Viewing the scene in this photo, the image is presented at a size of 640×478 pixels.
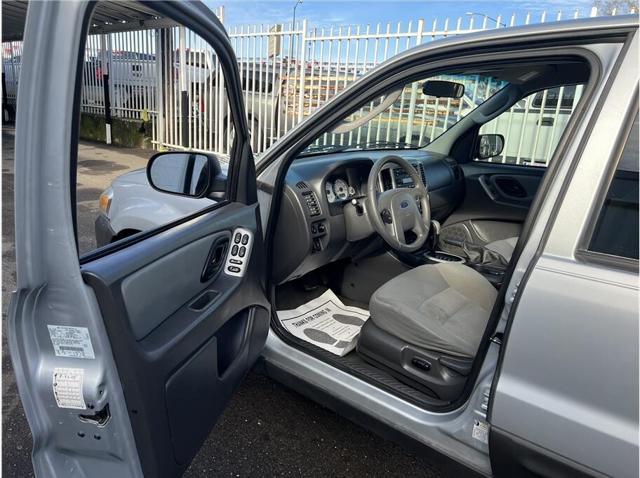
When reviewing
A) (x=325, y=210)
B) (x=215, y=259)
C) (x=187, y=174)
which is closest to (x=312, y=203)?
(x=325, y=210)

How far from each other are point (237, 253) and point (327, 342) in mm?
766

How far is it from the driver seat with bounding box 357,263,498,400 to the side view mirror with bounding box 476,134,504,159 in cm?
184

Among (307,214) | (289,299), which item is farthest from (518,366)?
(289,299)

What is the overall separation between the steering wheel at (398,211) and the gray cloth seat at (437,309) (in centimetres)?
29

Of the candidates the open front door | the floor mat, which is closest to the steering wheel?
the floor mat

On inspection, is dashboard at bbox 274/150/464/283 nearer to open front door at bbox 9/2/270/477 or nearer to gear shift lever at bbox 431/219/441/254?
gear shift lever at bbox 431/219/441/254

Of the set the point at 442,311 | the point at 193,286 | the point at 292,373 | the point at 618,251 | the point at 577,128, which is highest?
the point at 577,128

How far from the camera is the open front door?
93 cm

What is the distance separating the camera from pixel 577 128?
1256 mm

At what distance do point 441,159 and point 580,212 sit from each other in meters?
2.27

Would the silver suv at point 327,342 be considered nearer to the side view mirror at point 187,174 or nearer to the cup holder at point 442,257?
the side view mirror at point 187,174

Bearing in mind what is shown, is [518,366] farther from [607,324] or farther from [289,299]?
[289,299]

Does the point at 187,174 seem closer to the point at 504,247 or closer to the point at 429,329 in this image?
the point at 429,329

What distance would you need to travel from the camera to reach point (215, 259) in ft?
5.41
